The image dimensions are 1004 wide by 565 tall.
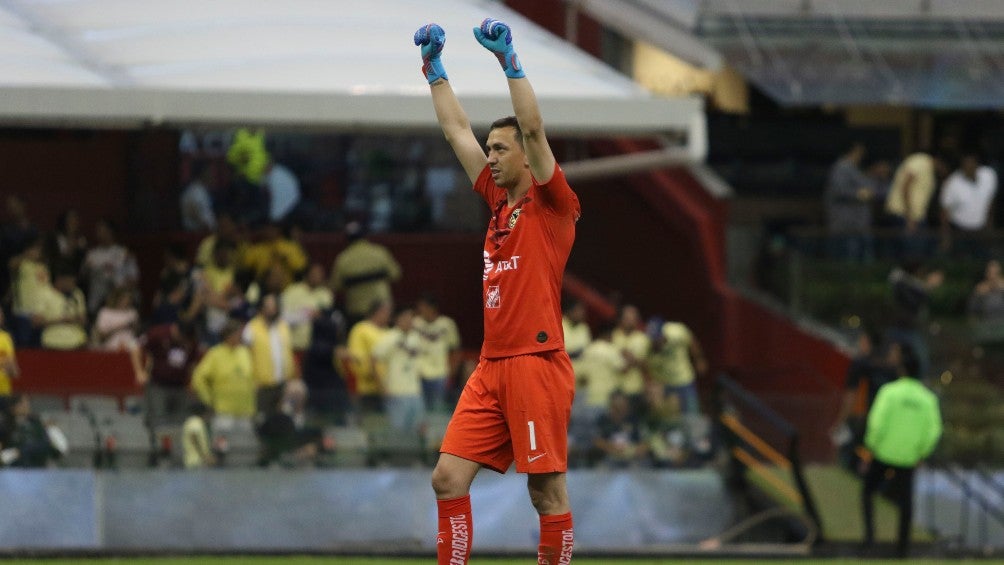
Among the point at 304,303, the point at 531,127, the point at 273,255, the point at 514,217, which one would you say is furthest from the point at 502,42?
the point at 273,255

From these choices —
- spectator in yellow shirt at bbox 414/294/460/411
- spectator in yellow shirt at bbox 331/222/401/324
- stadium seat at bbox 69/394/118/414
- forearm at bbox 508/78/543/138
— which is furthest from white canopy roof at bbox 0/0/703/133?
forearm at bbox 508/78/543/138

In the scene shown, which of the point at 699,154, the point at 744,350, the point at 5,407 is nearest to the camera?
the point at 5,407

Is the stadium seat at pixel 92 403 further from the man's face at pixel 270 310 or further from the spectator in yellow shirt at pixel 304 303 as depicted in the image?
the spectator in yellow shirt at pixel 304 303

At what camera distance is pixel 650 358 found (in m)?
16.4

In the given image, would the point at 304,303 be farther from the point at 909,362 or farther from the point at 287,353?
the point at 909,362

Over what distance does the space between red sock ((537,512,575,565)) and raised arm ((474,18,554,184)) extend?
144 centimetres

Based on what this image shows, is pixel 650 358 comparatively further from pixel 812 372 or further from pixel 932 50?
pixel 932 50

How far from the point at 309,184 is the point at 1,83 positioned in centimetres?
855

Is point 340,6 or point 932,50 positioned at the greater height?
point 340,6

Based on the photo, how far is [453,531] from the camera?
7586 millimetres

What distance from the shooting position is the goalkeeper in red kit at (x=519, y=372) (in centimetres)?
761

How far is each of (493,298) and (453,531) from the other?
988 millimetres

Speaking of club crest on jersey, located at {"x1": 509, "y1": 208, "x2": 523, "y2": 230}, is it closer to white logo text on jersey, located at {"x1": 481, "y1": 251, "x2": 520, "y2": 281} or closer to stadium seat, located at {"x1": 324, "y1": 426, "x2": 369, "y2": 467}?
white logo text on jersey, located at {"x1": 481, "y1": 251, "x2": 520, "y2": 281}

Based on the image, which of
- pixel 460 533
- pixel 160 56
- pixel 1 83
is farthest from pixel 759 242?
pixel 460 533
